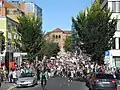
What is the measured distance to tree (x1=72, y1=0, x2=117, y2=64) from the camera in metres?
51.9

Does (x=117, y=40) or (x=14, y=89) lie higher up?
(x=117, y=40)

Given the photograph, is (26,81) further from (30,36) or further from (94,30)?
(30,36)

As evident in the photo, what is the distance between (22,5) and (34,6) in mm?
15456

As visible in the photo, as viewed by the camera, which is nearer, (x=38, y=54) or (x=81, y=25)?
(x=81, y=25)

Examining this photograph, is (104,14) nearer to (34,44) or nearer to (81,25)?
(81,25)

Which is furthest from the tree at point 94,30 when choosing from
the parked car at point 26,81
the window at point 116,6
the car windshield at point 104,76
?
the window at point 116,6

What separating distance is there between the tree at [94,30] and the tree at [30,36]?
1241 centimetres

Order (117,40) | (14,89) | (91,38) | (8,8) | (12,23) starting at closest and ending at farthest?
(14,89) < (91,38) < (117,40) < (12,23) < (8,8)

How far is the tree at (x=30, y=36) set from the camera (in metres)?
64.1

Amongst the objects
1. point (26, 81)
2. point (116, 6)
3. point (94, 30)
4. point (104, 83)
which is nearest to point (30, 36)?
point (94, 30)

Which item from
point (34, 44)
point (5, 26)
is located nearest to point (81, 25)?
point (34, 44)

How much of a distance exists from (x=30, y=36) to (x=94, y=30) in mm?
15173

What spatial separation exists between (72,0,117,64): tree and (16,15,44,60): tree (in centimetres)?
1241

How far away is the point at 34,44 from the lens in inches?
2539
